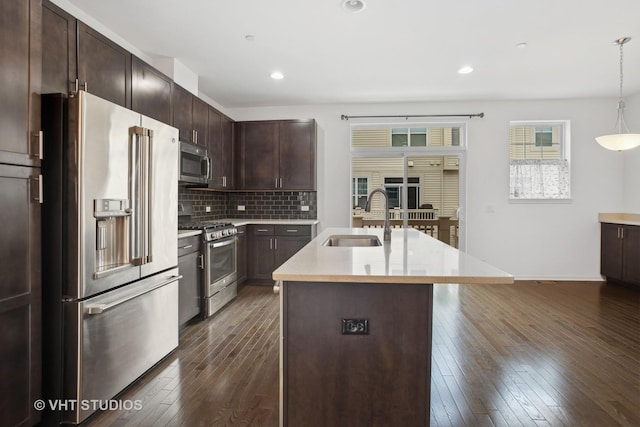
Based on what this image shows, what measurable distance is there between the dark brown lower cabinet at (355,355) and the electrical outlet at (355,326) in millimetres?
13

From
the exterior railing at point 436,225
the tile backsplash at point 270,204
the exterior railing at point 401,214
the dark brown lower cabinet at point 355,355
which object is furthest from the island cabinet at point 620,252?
the dark brown lower cabinet at point 355,355

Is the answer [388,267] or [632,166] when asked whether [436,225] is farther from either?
[388,267]

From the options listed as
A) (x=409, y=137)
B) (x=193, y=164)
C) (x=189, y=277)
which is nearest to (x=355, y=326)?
(x=189, y=277)

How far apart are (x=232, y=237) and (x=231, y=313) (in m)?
0.91

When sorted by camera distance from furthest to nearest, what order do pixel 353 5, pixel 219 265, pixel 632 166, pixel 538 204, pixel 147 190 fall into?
pixel 538 204 < pixel 632 166 < pixel 219 265 < pixel 353 5 < pixel 147 190

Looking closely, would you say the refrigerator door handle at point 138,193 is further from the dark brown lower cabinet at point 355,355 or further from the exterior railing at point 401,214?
the exterior railing at point 401,214

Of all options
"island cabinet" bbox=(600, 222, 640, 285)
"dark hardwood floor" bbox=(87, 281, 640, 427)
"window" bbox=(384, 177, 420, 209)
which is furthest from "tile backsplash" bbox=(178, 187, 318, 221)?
"island cabinet" bbox=(600, 222, 640, 285)

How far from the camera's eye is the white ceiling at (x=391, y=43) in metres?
2.81

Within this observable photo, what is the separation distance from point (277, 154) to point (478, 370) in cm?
378

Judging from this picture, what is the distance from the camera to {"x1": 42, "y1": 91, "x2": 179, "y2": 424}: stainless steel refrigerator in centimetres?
183

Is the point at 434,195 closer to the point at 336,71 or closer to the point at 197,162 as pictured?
the point at 336,71

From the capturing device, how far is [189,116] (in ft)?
12.3

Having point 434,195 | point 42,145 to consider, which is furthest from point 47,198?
point 434,195

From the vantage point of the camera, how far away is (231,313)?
3.78m
